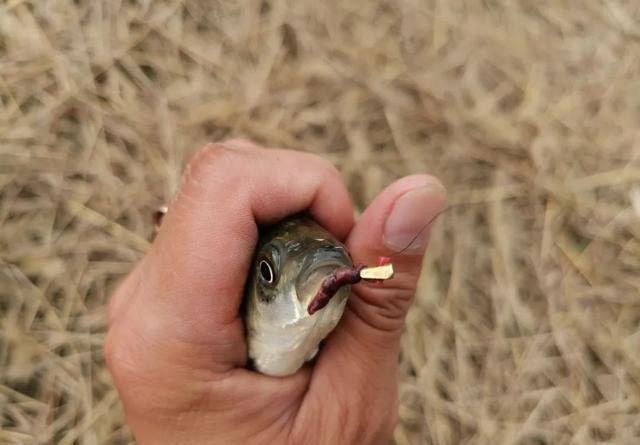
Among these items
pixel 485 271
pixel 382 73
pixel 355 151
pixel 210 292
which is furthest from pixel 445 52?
pixel 210 292

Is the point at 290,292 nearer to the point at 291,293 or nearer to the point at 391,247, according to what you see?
the point at 291,293

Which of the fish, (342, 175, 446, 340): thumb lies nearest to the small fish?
the fish

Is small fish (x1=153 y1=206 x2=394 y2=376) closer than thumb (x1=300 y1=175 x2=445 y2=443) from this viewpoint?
Yes

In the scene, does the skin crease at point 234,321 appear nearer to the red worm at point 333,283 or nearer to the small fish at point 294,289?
the small fish at point 294,289

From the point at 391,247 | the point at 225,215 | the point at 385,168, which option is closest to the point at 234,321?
the point at 225,215

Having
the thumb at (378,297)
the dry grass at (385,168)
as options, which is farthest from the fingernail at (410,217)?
the dry grass at (385,168)

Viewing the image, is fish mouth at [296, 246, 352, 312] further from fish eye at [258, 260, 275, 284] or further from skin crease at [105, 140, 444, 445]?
skin crease at [105, 140, 444, 445]

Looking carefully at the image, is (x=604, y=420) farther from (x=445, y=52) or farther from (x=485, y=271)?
(x=445, y=52)
